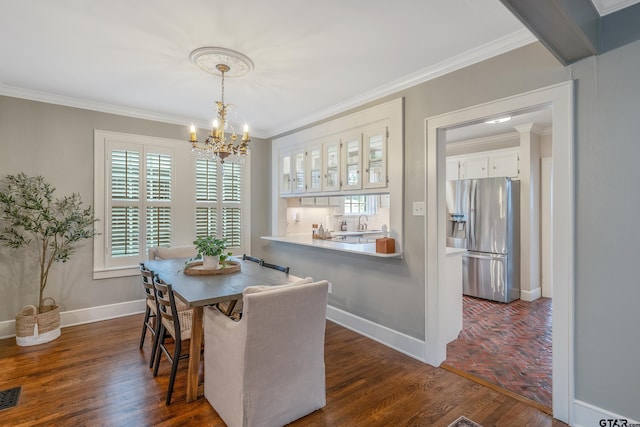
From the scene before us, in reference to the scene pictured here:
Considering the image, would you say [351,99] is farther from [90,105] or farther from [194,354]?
[90,105]

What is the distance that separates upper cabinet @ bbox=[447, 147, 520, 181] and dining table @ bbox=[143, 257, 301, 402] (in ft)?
13.7

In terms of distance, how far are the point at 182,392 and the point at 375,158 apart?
2.73m

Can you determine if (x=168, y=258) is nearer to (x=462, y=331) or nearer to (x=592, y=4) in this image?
(x=462, y=331)

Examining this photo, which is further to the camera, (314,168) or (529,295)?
(529,295)

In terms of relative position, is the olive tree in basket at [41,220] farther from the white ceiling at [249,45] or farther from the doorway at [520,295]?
the doorway at [520,295]

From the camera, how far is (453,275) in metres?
3.17

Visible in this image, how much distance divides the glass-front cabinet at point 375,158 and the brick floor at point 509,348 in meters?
1.84

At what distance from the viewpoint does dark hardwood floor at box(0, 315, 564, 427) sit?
2.06m

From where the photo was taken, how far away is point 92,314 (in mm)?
3828

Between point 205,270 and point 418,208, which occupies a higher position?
point 418,208

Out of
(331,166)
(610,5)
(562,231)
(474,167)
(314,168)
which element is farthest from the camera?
(474,167)

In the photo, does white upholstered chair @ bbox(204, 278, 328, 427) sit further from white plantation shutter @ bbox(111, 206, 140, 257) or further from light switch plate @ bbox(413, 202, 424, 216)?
white plantation shutter @ bbox(111, 206, 140, 257)

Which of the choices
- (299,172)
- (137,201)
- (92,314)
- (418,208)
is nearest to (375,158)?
(418,208)

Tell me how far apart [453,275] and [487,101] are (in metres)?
1.66
